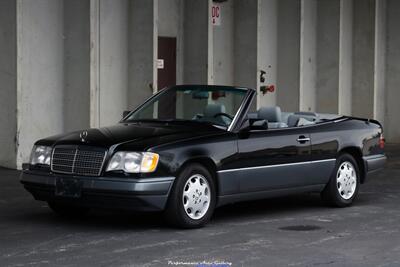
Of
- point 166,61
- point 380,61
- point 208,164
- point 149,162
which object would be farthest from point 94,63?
point 380,61

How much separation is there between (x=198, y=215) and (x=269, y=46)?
10623 millimetres

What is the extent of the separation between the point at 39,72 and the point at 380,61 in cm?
1078

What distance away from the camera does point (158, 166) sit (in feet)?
25.2

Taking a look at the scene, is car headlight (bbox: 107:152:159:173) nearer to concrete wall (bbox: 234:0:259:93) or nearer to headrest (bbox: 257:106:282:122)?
headrest (bbox: 257:106:282:122)

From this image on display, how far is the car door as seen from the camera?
8516 millimetres

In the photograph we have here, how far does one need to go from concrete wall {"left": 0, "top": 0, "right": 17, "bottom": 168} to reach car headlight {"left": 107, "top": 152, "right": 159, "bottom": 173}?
224 inches

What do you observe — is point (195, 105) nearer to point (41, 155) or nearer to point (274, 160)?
point (274, 160)

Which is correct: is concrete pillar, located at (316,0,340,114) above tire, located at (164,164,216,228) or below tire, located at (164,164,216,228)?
above

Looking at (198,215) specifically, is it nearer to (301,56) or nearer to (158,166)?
(158,166)

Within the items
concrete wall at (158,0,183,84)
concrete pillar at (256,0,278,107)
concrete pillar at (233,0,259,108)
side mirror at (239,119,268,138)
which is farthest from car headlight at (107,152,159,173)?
concrete pillar at (256,0,278,107)

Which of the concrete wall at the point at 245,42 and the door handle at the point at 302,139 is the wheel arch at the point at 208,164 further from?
the concrete wall at the point at 245,42

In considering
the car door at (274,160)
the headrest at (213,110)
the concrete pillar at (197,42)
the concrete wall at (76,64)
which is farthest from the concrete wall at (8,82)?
the car door at (274,160)

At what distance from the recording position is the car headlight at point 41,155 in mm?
8203

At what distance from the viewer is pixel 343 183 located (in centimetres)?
980
